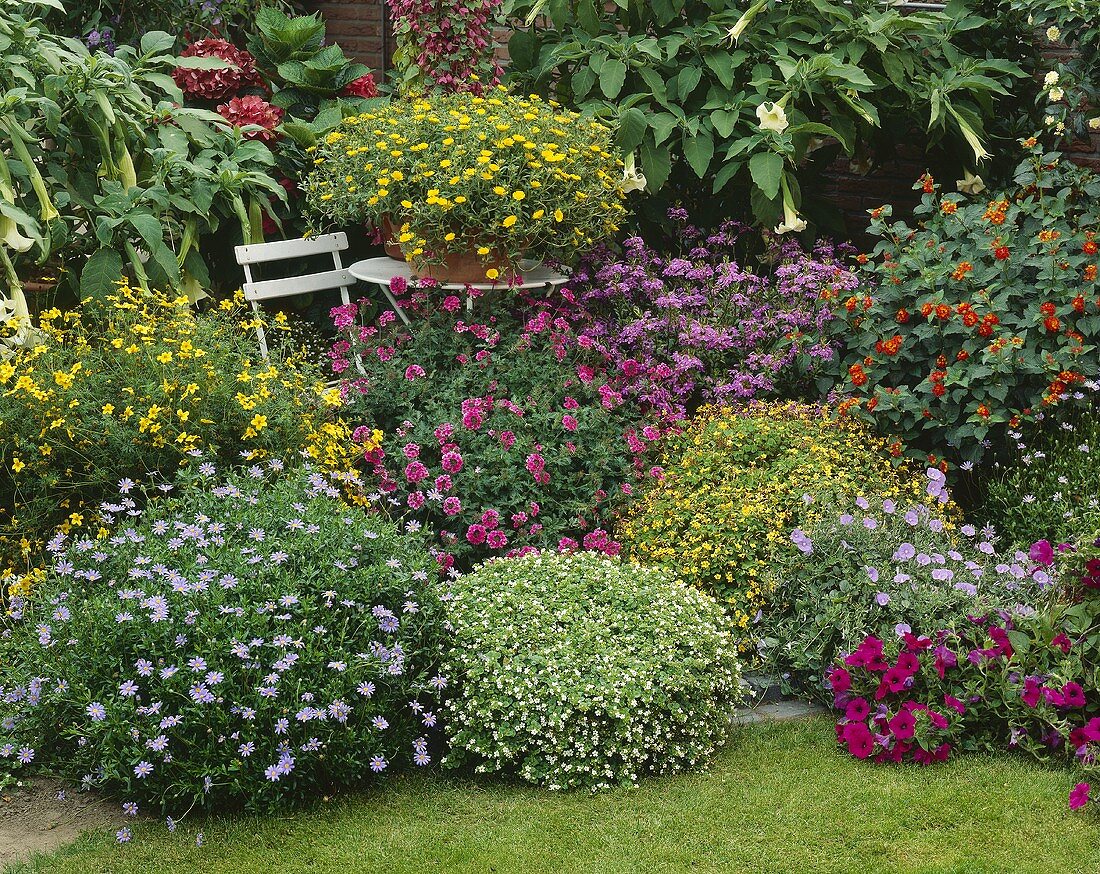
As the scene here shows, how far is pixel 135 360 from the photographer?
411 centimetres

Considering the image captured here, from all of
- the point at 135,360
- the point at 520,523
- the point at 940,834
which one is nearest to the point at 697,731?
the point at 940,834

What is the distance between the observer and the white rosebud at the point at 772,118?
16.9ft

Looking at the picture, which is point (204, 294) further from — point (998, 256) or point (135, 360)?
point (998, 256)

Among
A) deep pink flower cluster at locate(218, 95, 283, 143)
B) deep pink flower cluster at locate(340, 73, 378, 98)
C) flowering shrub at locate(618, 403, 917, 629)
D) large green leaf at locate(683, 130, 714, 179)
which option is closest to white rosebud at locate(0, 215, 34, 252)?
deep pink flower cluster at locate(218, 95, 283, 143)

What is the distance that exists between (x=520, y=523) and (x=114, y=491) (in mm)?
1404

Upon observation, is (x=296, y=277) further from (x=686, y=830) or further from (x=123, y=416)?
(x=686, y=830)

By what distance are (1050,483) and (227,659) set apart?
3.17m

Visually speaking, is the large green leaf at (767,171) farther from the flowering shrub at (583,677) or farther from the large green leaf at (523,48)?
the flowering shrub at (583,677)

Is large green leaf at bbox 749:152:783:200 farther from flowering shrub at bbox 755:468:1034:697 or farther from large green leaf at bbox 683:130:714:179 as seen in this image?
flowering shrub at bbox 755:468:1034:697

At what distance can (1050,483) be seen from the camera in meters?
4.59

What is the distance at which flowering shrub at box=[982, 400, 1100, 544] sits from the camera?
14.8ft

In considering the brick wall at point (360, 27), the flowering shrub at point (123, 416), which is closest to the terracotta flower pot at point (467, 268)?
the flowering shrub at point (123, 416)

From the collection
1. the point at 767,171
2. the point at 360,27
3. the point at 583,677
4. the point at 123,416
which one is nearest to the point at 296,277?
the point at 123,416

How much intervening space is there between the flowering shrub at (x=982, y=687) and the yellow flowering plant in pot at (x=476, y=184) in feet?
6.86
